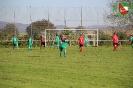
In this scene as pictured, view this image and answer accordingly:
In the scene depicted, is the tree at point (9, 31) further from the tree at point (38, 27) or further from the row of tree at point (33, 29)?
the tree at point (38, 27)

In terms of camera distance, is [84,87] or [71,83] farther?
[71,83]

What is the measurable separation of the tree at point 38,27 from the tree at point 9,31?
187 cm

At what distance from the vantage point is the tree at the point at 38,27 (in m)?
48.4

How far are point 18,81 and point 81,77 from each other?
2.47 metres

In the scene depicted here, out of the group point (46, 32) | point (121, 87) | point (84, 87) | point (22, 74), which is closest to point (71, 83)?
point (84, 87)

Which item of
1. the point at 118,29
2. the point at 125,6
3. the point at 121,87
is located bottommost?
the point at 121,87

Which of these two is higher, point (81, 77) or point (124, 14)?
point (124, 14)

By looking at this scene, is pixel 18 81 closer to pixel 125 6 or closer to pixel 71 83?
pixel 71 83

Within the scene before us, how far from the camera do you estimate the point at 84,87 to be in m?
10.2

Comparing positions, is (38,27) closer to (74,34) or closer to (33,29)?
(33,29)

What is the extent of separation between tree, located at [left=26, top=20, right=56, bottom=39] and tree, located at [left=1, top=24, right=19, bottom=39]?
1869mm

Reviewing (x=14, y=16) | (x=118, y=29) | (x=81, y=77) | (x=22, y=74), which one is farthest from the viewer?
(x=118, y=29)

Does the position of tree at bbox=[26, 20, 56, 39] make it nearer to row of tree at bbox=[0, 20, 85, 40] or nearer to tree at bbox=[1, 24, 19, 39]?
row of tree at bbox=[0, 20, 85, 40]

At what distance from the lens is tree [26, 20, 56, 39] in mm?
48438
